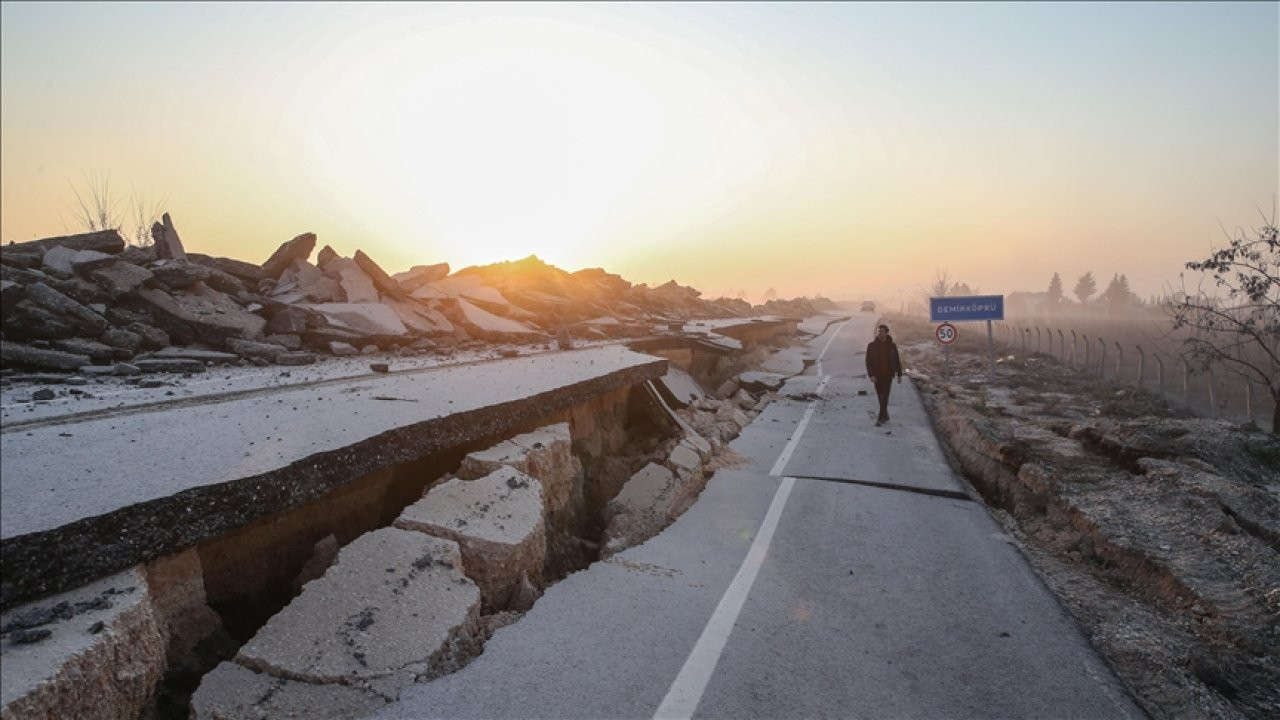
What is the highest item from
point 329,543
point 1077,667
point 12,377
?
point 12,377

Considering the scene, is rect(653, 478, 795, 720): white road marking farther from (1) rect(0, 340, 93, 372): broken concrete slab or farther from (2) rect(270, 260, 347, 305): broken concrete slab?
(2) rect(270, 260, 347, 305): broken concrete slab

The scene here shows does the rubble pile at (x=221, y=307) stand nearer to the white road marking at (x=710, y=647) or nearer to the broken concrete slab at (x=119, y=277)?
the broken concrete slab at (x=119, y=277)

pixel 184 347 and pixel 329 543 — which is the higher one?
pixel 184 347

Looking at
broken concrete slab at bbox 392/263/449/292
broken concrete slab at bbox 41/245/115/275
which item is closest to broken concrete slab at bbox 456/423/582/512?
broken concrete slab at bbox 41/245/115/275

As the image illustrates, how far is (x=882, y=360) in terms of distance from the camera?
11062 millimetres

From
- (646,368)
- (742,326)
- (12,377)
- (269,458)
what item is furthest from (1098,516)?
(742,326)

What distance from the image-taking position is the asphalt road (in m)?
2.96

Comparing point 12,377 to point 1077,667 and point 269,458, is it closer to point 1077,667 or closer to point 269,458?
point 269,458

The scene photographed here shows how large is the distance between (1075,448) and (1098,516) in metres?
2.96

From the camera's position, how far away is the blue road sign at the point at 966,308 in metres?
18.2

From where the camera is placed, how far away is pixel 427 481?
4.67m

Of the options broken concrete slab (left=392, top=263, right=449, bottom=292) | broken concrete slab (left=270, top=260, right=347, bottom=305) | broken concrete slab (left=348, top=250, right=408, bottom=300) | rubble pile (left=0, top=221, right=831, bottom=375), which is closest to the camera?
rubble pile (left=0, top=221, right=831, bottom=375)

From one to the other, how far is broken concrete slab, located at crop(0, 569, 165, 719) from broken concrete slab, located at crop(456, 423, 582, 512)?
2246 mm

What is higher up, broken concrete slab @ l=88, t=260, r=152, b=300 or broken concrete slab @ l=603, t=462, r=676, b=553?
broken concrete slab @ l=88, t=260, r=152, b=300
